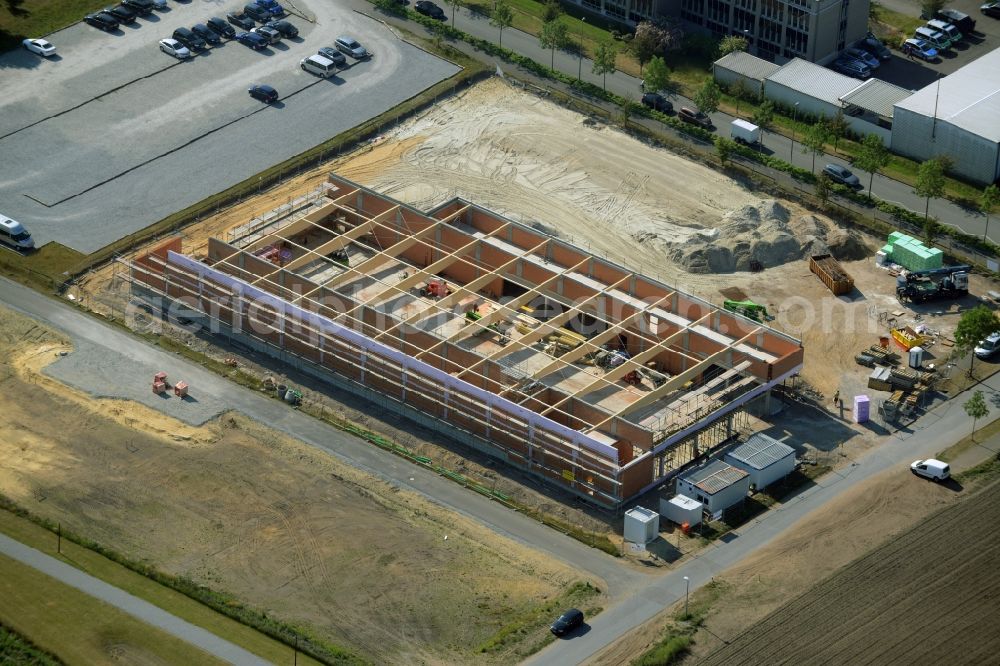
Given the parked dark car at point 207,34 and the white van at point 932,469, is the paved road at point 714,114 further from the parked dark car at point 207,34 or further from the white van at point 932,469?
the white van at point 932,469

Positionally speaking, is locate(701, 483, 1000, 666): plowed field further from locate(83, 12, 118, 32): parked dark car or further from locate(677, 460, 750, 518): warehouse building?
locate(83, 12, 118, 32): parked dark car

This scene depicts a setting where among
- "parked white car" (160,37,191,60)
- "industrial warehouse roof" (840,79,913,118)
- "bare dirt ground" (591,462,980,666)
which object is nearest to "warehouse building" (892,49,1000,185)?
"industrial warehouse roof" (840,79,913,118)

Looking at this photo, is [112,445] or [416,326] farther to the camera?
[416,326]

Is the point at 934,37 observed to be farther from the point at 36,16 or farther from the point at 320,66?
the point at 36,16

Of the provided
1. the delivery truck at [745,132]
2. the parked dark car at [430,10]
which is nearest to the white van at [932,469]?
the delivery truck at [745,132]

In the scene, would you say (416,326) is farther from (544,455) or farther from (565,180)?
(565,180)

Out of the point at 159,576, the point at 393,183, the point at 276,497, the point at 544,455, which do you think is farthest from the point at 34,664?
the point at 393,183

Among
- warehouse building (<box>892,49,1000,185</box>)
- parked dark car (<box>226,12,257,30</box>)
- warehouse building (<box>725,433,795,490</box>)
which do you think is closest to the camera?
warehouse building (<box>725,433,795,490</box>)

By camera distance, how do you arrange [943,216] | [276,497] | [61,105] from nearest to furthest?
[276,497]
[943,216]
[61,105]
